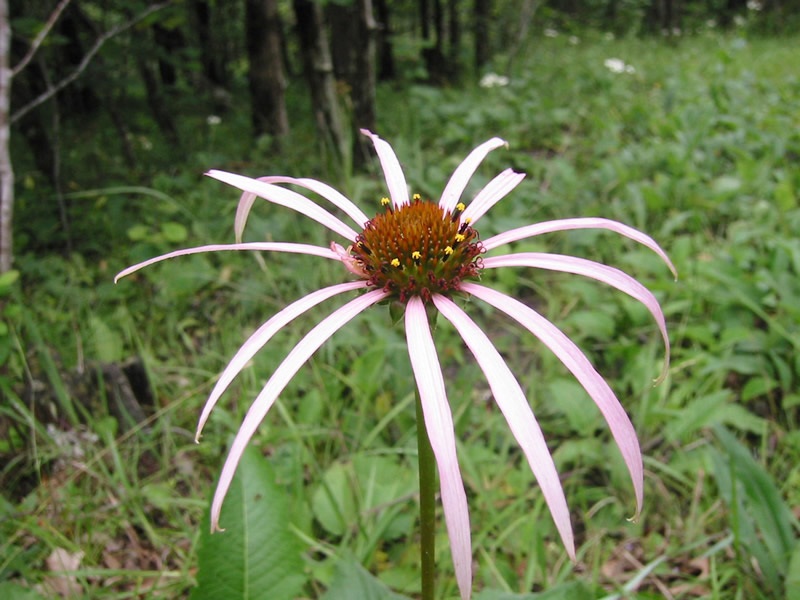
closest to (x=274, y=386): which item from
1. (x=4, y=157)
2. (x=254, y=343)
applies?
(x=254, y=343)

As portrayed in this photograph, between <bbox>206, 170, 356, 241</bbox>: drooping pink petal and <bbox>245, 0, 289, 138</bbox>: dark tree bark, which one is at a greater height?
<bbox>206, 170, 356, 241</bbox>: drooping pink petal

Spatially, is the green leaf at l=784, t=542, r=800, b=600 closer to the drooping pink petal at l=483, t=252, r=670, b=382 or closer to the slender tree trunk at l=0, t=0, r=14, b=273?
the drooping pink petal at l=483, t=252, r=670, b=382

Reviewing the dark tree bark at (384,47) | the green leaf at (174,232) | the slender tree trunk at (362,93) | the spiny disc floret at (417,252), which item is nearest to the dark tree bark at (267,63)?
the slender tree trunk at (362,93)

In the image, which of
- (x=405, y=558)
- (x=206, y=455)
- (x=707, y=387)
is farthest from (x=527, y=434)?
(x=707, y=387)

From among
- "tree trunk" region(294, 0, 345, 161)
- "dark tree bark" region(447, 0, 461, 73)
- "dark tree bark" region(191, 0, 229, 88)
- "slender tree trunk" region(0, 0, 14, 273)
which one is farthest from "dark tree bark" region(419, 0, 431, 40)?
"slender tree trunk" region(0, 0, 14, 273)

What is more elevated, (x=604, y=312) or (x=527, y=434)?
(x=527, y=434)

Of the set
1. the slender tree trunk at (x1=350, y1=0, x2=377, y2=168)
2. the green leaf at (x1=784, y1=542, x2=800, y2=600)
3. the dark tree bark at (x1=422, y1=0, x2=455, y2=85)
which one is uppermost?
the slender tree trunk at (x1=350, y1=0, x2=377, y2=168)

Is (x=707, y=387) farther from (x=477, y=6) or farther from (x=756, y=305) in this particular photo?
(x=477, y=6)
